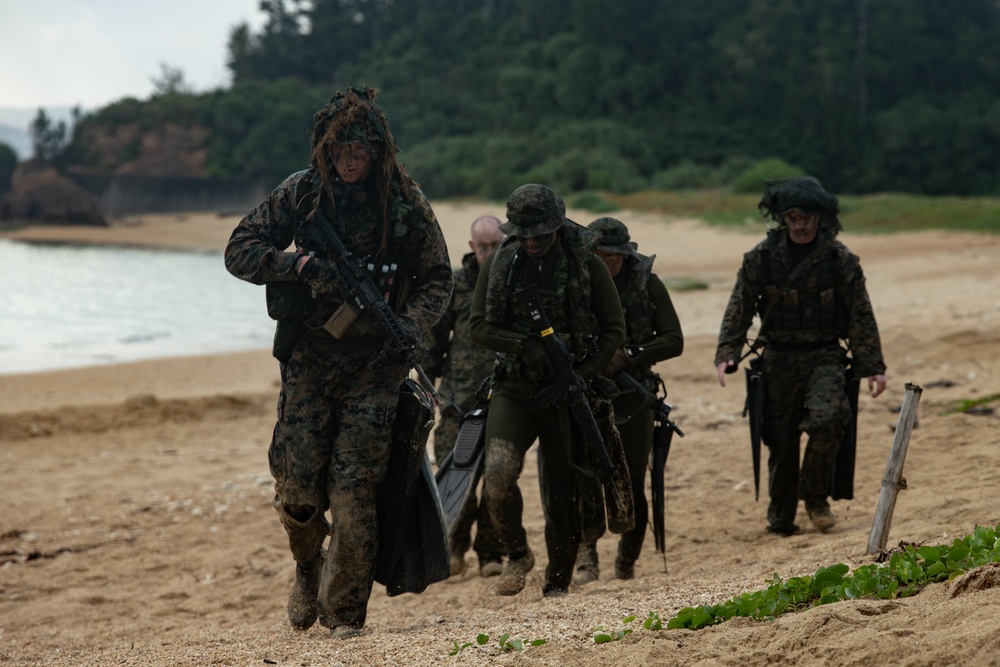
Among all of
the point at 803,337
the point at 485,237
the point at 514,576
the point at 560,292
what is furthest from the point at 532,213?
the point at 803,337

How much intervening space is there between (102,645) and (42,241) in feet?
160

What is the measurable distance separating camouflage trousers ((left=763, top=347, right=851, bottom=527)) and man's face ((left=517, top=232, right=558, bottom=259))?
2.08 meters

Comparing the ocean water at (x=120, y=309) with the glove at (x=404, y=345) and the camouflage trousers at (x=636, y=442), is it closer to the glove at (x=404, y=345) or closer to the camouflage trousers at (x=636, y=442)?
the camouflage trousers at (x=636, y=442)

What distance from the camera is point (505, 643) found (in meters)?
4.36

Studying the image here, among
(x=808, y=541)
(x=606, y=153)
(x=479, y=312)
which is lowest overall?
(x=808, y=541)

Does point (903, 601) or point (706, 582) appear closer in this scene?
point (903, 601)

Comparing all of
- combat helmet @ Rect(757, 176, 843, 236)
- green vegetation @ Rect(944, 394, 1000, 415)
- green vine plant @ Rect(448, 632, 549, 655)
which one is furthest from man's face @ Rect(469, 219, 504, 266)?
green vegetation @ Rect(944, 394, 1000, 415)

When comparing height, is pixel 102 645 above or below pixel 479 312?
below

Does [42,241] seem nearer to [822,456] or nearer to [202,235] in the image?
[202,235]

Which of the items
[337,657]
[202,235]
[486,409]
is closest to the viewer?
[337,657]

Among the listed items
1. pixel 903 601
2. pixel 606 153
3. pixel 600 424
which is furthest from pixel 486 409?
pixel 606 153

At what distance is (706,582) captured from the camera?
222 inches

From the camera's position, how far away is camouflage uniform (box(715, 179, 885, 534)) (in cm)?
682

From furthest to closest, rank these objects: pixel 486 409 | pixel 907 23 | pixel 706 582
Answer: pixel 907 23
pixel 486 409
pixel 706 582
